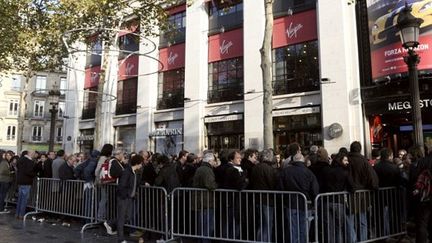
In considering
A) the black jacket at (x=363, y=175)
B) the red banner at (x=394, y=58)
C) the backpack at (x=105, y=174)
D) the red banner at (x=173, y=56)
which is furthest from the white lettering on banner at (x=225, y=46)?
the black jacket at (x=363, y=175)

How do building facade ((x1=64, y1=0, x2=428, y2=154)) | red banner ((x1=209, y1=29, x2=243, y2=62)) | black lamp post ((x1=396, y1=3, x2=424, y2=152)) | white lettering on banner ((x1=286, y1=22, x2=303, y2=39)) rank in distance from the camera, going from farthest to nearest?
1. red banner ((x1=209, y1=29, x2=243, y2=62))
2. white lettering on banner ((x1=286, y1=22, x2=303, y2=39))
3. building facade ((x1=64, y1=0, x2=428, y2=154))
4. black lamp post ((x1=396, y1=3, x2=424, y2=152))

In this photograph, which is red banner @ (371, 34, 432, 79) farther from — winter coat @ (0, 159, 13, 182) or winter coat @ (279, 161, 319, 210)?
winter coat @ (0, 159, 13, 182)

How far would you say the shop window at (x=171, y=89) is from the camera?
2436 centimetres

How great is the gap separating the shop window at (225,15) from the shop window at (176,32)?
2047 millimetres

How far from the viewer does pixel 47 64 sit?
25.8 meters

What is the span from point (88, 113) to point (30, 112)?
31092 mm

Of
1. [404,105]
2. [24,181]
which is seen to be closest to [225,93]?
[404,105]

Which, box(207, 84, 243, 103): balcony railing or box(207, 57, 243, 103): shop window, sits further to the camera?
box(207, 57, 243, 103): shop window

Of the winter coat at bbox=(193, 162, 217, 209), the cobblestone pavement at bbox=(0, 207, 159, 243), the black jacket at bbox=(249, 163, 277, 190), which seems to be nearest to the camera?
the black jacket at bbox=(249, 163, 277, 190)

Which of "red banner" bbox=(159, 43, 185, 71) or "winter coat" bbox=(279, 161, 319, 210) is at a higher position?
"red banner" bbox=(159, 43, 185, 71)

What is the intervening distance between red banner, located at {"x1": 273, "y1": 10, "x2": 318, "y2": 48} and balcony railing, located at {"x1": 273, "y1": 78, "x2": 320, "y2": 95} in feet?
5.96

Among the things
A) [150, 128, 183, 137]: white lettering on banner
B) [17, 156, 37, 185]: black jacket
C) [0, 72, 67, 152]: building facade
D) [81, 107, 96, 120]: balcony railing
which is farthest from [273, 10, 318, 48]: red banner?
[0, 72, 67, 152]: building facade

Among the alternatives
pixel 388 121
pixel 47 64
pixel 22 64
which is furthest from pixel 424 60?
pixel 22 64

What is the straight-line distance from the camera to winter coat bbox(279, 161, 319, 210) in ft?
23.2
